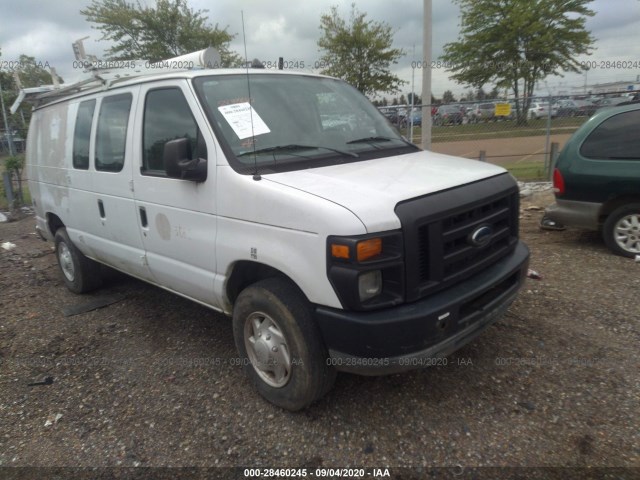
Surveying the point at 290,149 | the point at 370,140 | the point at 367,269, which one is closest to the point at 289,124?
the point at 290,149

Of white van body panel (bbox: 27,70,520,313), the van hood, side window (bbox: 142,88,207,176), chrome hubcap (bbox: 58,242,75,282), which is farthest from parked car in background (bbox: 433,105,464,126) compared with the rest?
side window (bbox: 142,88,207,176)

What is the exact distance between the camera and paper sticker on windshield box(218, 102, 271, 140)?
3.05m

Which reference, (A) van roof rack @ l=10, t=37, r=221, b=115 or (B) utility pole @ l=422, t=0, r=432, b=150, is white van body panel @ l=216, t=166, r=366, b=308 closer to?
(A) van roof rack @ l=10, t=37, r=221, b=115

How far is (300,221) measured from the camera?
8.13 feet

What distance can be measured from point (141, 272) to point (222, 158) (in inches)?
62.9

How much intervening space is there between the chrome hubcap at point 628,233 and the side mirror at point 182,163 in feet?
15.3

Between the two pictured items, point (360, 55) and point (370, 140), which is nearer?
point (370, 140)

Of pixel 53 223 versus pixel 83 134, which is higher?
pixel 83 134

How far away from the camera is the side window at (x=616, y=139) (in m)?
5.03

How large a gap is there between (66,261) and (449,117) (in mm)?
9450

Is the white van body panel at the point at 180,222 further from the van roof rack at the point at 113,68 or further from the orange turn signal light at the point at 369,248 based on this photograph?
the orange turn signal light at the point at 369,248

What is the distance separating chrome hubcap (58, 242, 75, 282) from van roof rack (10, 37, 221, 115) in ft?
5.69

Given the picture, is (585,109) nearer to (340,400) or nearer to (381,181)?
(381,181)

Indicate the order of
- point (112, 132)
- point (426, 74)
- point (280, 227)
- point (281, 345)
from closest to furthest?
point (280, 227), point (281, 345), point (112, 132), point (426, 74)
